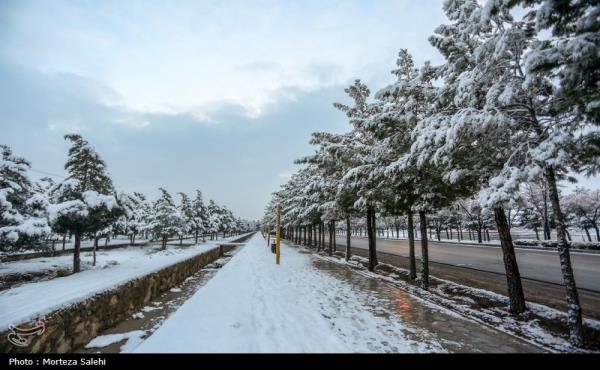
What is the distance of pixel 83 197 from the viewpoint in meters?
15.7

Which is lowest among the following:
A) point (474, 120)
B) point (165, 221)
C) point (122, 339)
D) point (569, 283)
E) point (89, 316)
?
point (122, 339)

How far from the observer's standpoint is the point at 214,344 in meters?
4.65

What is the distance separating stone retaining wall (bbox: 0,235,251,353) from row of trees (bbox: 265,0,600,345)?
8567 mm

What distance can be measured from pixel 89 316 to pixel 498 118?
974 centimetres

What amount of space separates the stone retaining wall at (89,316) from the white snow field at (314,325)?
1940 mm

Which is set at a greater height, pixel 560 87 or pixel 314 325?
pixel 560 87

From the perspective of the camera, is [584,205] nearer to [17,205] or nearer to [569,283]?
[569,283]

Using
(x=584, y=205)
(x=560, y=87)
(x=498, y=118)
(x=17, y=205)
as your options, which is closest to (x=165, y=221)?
(x=17, y=205)

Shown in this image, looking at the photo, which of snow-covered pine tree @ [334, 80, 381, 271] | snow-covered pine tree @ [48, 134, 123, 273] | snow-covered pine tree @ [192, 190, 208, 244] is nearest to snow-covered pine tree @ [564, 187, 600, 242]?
snow-covered pine tree @ [334, 80, 381, 271]

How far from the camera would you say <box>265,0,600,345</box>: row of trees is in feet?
15.1

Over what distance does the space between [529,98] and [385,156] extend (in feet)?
16.8

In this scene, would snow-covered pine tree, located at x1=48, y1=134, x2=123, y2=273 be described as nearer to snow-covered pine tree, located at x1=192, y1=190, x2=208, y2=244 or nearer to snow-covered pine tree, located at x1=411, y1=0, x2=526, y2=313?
snow-covered pine tree, located at x1=411, y1=0, x2=526, y2=313
